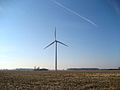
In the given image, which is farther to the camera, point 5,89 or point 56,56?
point 56,56

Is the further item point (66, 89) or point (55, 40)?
point (55, 40)

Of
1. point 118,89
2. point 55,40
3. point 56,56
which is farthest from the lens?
point 55,40

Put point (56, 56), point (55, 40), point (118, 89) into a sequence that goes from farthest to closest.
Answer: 1. point (55, 40)
2. point (56, 56)
3. point (118, 89)

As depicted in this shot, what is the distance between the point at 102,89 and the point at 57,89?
5093 mm

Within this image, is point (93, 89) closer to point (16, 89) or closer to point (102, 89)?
point (102, 89)

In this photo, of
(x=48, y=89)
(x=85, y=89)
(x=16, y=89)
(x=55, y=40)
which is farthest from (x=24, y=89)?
(x=55, y=40)

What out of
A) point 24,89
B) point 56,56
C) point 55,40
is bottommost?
point 24,89

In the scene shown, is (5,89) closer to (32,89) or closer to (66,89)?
(32,89)

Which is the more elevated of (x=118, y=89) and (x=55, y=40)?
(x=55, y=40)

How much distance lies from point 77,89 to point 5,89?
815cm

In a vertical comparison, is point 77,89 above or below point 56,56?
below

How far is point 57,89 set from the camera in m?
27.6

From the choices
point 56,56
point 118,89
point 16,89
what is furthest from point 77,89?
point 56,56

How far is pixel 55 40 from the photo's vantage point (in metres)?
89.5
